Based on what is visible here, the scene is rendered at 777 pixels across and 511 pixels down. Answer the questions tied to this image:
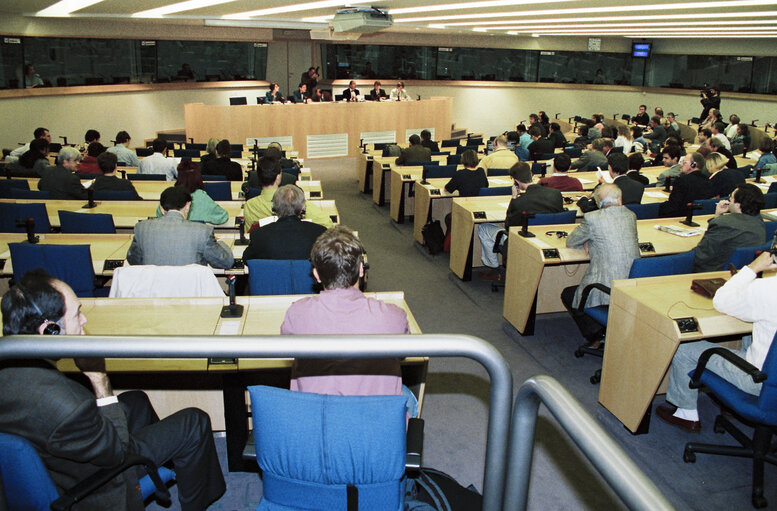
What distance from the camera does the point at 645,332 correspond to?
11.5 ft

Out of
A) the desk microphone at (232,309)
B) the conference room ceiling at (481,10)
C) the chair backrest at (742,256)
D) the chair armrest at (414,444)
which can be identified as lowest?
the chair armrest at (414,444)

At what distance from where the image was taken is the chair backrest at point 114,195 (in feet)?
19.4

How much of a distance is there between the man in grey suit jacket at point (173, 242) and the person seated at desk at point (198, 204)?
0.83 meters

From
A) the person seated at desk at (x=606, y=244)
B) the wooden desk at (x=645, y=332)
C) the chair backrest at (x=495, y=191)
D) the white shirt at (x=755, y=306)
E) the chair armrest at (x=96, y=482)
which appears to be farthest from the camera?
the chair backrest at (x=495, y=191)

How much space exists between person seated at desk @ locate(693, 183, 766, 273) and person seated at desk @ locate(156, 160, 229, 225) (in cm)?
379

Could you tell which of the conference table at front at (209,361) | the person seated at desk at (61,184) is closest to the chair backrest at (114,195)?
the person seated at desk at (61,184)

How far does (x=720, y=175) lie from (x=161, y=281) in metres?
5.81

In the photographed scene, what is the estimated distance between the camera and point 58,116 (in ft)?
41.6

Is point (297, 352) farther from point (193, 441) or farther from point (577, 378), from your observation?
point (577, 378)

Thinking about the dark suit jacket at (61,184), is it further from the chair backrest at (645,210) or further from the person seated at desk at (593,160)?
the person seated at desk at (593,160)

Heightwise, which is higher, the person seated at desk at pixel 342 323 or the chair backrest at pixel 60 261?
the person seated at desk at pixel 342 323

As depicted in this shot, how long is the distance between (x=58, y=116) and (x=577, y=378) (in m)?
12.4

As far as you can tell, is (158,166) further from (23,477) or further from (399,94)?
(399,94)

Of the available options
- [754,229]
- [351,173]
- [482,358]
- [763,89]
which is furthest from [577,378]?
[763,89]
